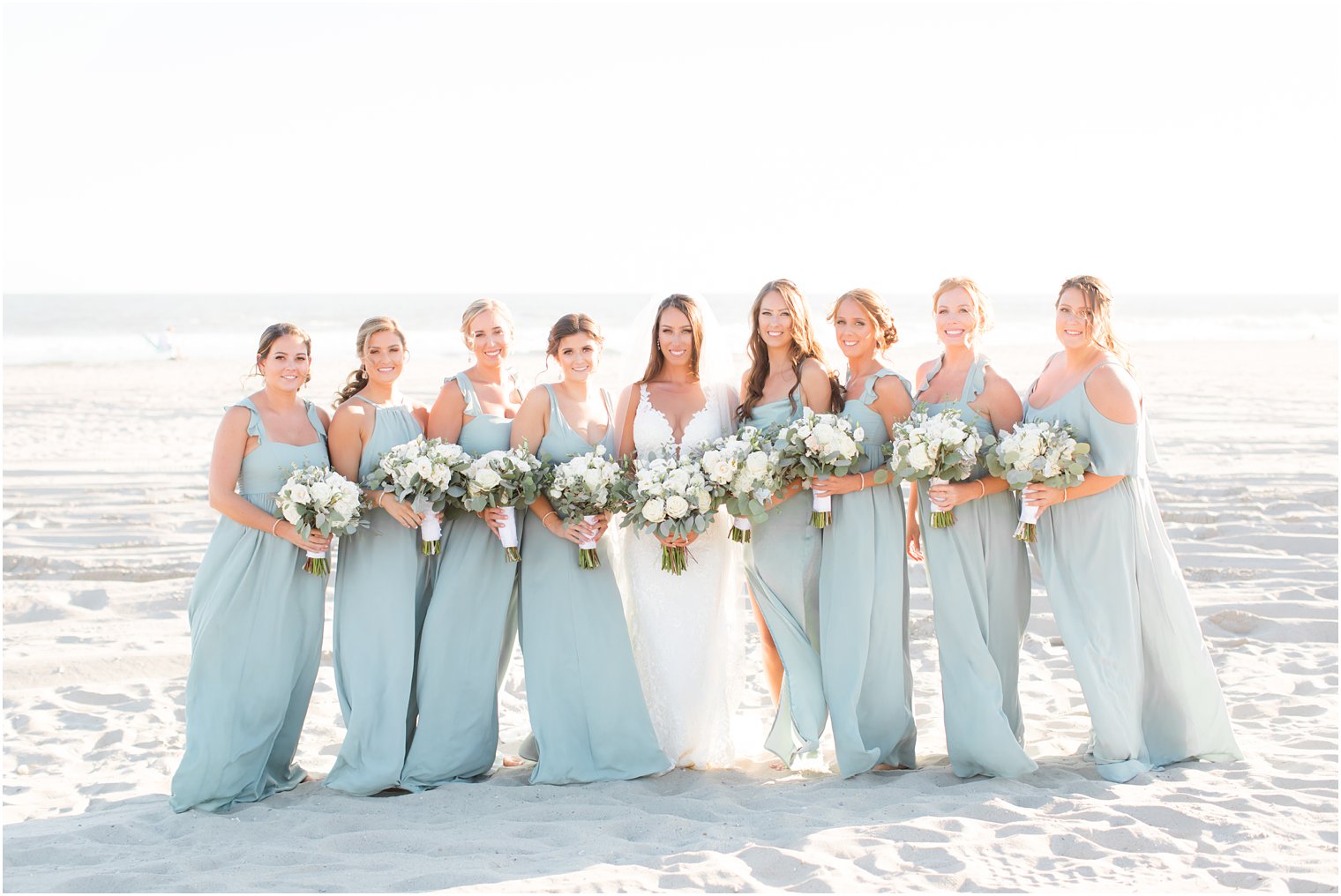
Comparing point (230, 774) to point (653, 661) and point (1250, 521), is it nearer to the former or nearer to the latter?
point (653, 661)

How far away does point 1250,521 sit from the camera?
11086 mm

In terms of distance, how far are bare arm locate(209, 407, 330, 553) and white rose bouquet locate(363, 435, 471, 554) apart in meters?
0.46

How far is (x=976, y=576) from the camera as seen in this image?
6.07m

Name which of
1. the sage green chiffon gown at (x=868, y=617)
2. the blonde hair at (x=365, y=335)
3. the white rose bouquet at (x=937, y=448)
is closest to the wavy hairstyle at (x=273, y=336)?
the blonde hair at (x=365, y=335)

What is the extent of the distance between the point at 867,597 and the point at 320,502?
9.68 ft

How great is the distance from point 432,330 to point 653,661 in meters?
48.3

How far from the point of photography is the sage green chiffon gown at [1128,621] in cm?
592

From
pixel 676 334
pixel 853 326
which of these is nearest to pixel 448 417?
pixel 676 334

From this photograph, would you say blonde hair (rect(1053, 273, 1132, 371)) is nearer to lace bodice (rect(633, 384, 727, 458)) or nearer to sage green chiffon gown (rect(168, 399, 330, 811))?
lace bodice (rect(633, 384, 727, 458))

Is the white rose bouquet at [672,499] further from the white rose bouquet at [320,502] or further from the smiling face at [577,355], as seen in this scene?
the white rose bouquet at [320,502]

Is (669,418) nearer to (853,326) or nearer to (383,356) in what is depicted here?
(853,326)

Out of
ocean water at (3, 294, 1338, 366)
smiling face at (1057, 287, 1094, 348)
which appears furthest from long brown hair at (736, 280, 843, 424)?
ocean water at (3, 294, 1338, 366)

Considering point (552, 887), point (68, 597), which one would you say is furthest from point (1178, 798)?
point (68, 597)

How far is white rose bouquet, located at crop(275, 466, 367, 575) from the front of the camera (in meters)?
5.69
